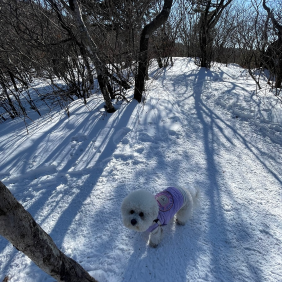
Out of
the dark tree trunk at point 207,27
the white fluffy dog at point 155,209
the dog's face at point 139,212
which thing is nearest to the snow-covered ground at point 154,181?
the white fluffy dog at point 155,209

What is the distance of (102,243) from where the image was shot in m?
1.82

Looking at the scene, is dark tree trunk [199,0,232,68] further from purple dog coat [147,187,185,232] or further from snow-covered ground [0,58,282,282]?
purple dog coat [147,187,185,232]

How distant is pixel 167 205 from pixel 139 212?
37 centimetres

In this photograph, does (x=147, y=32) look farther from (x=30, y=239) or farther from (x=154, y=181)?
(x=30, y=239)

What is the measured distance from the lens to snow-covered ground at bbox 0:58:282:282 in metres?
1.67

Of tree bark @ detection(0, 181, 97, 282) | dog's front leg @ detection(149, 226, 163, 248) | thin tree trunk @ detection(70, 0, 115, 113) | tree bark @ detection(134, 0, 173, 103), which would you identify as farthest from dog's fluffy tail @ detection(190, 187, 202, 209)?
tree bark @ detection(134, 0, 173, 103)

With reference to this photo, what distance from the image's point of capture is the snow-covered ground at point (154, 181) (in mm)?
1669

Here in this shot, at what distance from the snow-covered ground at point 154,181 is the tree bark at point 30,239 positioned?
0.62 meters

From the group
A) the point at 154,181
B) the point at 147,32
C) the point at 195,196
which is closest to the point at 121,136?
the point at 154,181

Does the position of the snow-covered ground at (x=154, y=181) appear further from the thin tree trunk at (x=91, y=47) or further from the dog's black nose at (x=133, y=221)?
the thin tree trunk at (x=91, y=47)

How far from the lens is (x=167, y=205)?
1.79m

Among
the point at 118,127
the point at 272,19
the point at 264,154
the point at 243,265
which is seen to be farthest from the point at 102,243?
the point at 272,19

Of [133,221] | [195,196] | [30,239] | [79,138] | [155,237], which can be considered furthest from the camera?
[79,138]

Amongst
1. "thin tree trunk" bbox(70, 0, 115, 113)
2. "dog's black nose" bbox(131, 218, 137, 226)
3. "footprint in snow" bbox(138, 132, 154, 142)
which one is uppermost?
"thin tree trunk" bbox(70, 0, 115, 113)
